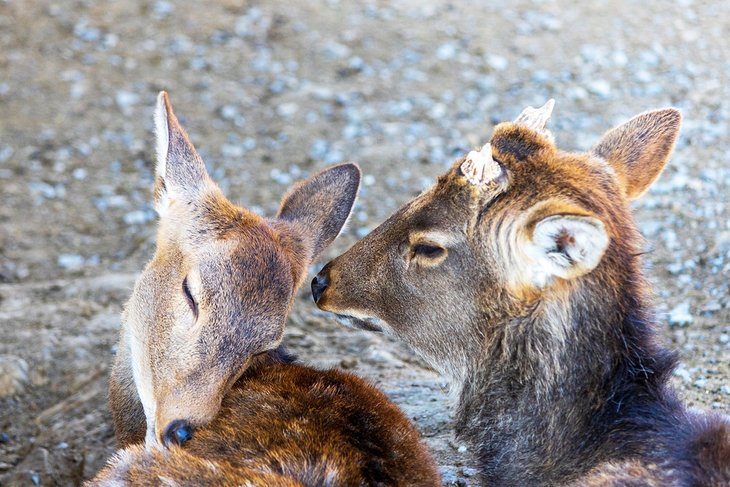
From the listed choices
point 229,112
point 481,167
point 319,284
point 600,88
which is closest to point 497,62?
point 600,88

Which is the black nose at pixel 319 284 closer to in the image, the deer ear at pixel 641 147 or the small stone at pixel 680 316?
the deer ear at pixel 641 147

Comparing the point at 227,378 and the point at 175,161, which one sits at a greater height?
the point at 175,161

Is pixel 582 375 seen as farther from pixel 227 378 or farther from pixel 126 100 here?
pixel 126 100

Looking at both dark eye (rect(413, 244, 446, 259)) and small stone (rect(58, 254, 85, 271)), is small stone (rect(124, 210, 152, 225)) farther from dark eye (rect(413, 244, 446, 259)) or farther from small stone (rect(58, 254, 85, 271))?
dark eye (rect(413, 244, 446, 259))

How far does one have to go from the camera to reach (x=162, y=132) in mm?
4969

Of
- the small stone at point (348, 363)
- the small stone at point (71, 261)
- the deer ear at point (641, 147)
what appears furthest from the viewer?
the small stone at point (71, 261)

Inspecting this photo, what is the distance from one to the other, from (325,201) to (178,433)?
5.66 feet

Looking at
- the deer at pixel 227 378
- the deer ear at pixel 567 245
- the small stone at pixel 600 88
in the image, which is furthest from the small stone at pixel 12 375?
the small stone at pixel 600 88

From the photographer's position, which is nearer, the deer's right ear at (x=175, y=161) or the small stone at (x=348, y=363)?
the deer's right ear at (x=175, y=161)

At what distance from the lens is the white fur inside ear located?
4.91 meters

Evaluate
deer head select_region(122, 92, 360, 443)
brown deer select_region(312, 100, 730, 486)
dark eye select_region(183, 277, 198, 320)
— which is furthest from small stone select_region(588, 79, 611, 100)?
dark eye select_region(183, 277, 198, 320)

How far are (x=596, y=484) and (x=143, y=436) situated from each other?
2.29 m

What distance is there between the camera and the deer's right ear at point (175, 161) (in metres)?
4.93

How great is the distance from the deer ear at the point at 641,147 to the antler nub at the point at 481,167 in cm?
77
